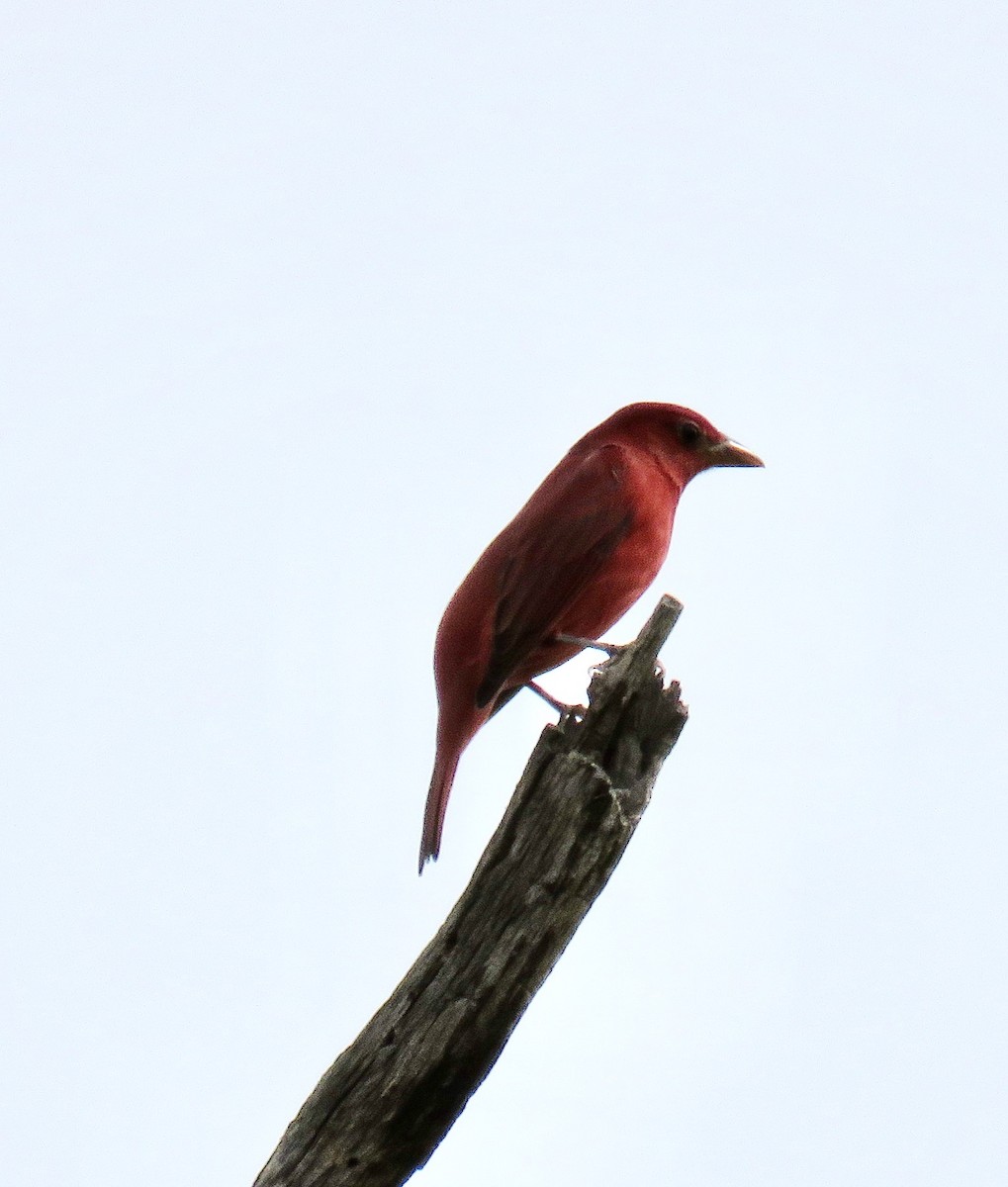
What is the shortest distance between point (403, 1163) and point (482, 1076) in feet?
1.08

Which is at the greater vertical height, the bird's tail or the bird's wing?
the bird's wing

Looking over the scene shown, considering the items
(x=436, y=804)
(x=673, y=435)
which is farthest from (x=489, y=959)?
(x=673, y=435)

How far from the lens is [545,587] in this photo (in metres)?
6.46

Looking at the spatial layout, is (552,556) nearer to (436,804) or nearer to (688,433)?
(436,804)

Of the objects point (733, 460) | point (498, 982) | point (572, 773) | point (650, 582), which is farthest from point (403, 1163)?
point (733, 460)

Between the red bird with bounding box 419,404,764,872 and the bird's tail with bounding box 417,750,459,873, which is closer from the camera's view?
the bird's tail with bounding box 417,750,459,873

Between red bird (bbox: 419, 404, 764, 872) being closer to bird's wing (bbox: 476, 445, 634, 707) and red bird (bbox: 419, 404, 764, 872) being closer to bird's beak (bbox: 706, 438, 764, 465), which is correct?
bird's wing (bbox: 476, 445, 634, 707)

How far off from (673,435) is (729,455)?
32 centimetres

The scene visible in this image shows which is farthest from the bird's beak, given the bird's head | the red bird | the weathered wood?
the weathered wood

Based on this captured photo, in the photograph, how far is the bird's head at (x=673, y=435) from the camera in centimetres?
752

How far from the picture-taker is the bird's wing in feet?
20.9

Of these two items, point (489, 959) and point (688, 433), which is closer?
point (489, 959)

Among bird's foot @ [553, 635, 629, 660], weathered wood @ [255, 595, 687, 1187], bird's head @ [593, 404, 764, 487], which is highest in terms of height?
bird's head @ [593, 404, 764, 487]

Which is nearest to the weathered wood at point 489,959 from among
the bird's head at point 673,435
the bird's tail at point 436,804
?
the bird's tail at point 436,804
